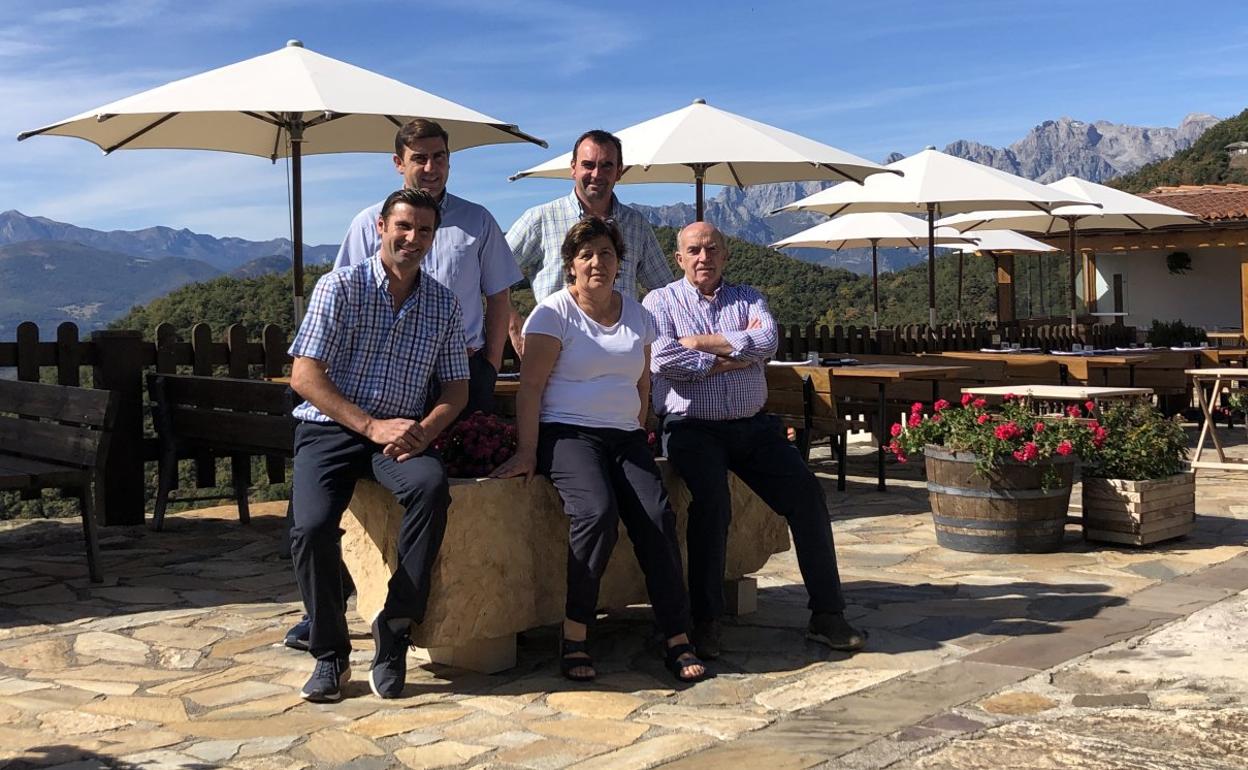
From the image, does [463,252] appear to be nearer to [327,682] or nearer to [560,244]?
[560,244]

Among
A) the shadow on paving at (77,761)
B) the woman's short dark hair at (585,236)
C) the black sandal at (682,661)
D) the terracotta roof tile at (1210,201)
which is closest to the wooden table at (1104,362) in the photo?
the woman's short dark hair at (585,236)

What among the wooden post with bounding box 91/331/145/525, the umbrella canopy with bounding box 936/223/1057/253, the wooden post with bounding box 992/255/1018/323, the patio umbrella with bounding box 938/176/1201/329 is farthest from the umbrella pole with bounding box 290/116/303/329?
the wooden post with bounding box 992/255/1018/323

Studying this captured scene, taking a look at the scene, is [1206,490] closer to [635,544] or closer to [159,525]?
[635,544]

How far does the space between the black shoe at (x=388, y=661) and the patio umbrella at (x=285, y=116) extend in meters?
3.19

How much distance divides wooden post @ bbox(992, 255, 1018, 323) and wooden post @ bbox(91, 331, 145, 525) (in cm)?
2063

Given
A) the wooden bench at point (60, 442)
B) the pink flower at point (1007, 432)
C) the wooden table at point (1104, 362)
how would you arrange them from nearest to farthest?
the wooden bench at point (60, 442) < the pink flower at point (1007, 432) < the wooden table at point (1104, 362)

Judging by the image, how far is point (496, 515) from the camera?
4.54 meters

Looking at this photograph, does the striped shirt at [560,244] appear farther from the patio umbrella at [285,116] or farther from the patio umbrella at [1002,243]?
the patio umbrella at [1002,243]

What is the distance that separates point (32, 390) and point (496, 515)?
3361mm

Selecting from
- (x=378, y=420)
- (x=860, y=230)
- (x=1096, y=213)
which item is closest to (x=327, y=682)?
(x=378, y=420)

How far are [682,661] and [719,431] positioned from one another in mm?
998

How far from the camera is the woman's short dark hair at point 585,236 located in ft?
15.7

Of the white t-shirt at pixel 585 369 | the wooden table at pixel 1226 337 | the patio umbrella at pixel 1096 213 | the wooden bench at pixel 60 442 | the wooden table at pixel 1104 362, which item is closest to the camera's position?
the white t-shirt at pixel 585 369

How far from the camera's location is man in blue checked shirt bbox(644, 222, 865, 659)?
194 inches
